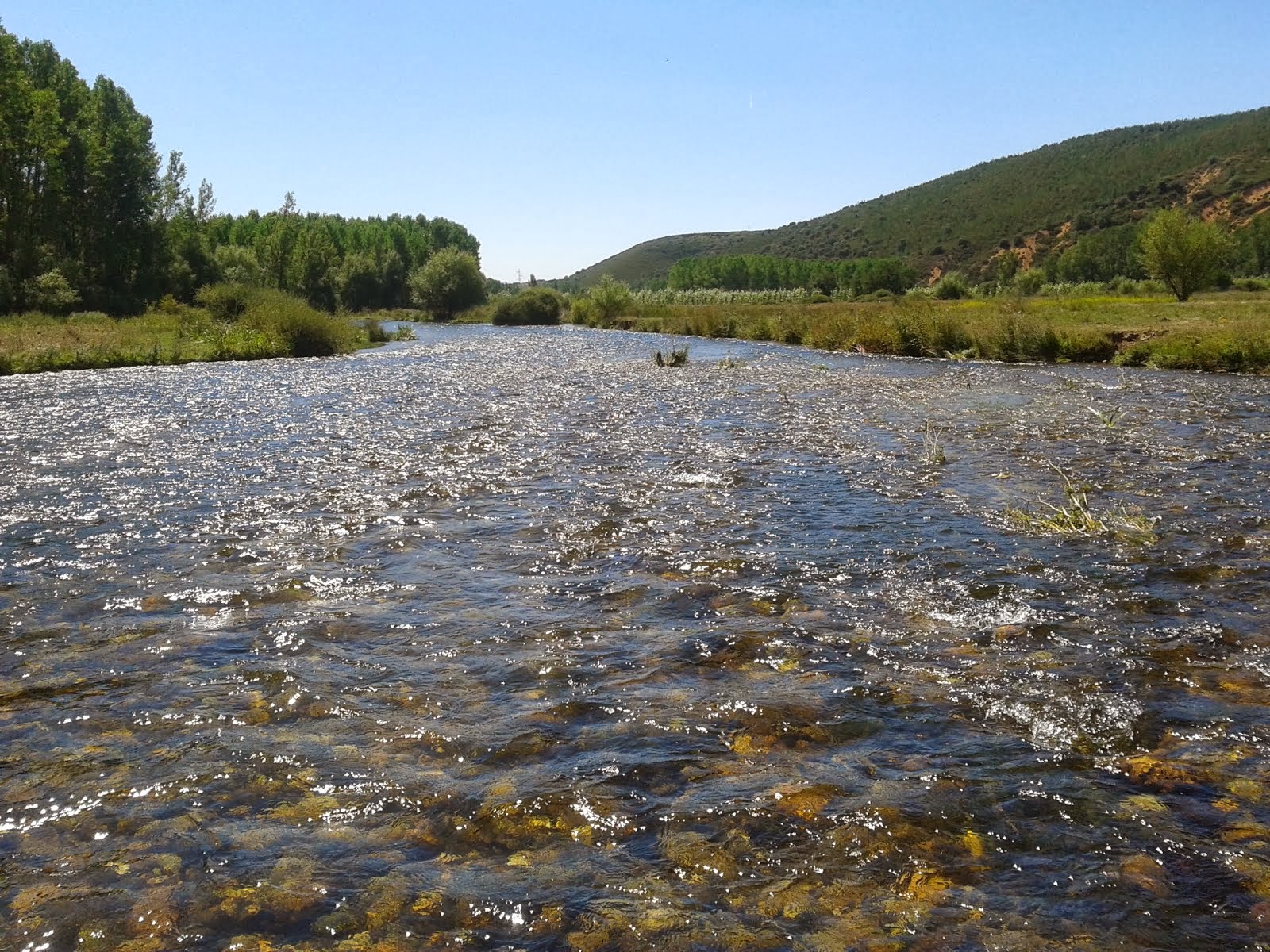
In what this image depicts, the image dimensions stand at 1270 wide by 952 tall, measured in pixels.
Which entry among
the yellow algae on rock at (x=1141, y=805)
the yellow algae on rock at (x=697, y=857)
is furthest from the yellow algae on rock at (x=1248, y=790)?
the yellow algae on rock at (x=697, y=857)

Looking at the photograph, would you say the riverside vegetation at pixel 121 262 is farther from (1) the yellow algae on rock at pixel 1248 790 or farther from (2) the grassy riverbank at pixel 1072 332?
(1) the yellow algae on rock at pixel 1248 790

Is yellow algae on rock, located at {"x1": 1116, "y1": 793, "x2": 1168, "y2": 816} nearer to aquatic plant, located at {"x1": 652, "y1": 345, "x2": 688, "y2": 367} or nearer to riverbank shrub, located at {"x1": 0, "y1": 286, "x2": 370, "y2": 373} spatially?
aquatic plant, located at {"x1": 652, "y1": 345, "x2": 688, "y2": 367}

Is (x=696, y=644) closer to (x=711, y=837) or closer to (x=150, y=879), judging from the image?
(x=711, y=837)

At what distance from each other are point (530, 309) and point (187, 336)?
4075cm

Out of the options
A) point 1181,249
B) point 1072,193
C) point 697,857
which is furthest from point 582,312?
point 1072,193

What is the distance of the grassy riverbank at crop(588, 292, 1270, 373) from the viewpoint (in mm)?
23906

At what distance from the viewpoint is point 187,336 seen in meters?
38.5

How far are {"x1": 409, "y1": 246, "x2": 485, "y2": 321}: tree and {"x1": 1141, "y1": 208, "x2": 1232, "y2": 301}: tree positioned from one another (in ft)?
222

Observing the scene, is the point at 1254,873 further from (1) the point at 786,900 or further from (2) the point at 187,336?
(2) the point at 187,336

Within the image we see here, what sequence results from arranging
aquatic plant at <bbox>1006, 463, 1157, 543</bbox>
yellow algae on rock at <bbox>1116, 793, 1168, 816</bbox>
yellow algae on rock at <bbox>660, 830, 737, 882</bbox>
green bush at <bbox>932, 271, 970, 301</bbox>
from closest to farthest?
yellow algae on rock at <bbox>660, 830, 737, 882</bbox>, yellow algae on rock at <bbox>1116, 793, 1168, 816</bbox>, aquatic plant at <bbox>1006, 463, 1157, 543</bbox>, green bush at <bbox>932, 271, 970, 301</bbox>

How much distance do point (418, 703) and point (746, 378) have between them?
21982mm

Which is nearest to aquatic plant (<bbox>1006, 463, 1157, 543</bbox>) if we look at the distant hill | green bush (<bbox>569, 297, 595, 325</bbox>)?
green bush (<bbox>569, 297, 595, 325</bbox>)

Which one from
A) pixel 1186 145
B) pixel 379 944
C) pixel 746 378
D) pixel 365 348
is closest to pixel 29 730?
pixel 379 944

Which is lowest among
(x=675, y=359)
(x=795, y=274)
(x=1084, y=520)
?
(x=1084, y=520)
